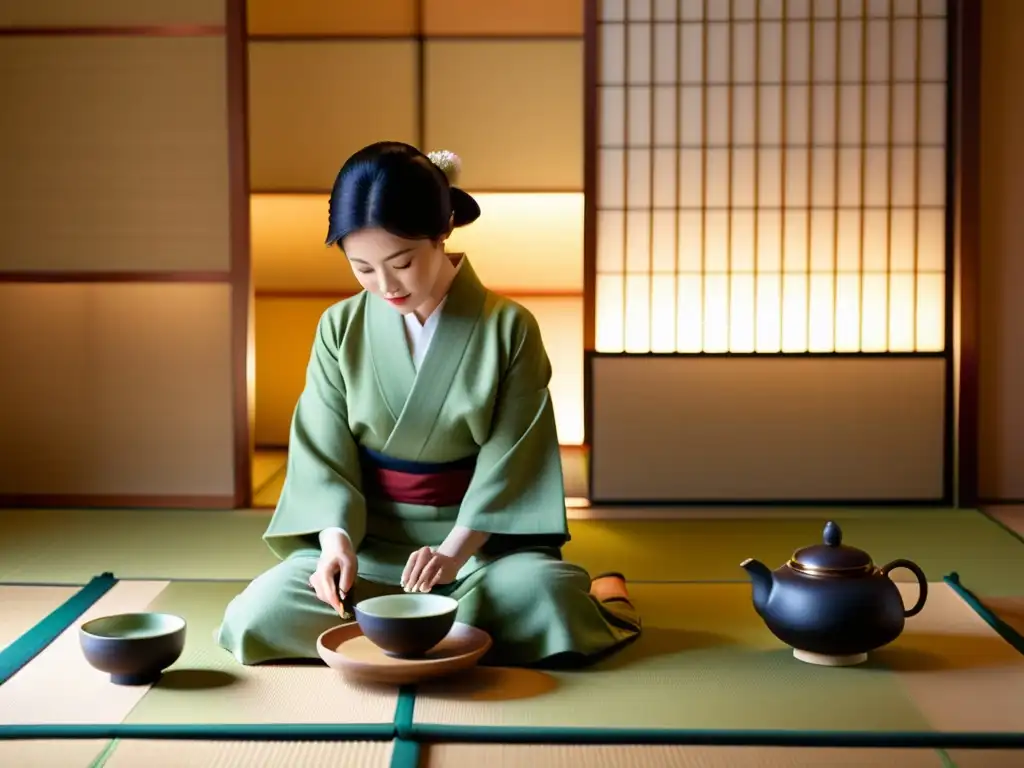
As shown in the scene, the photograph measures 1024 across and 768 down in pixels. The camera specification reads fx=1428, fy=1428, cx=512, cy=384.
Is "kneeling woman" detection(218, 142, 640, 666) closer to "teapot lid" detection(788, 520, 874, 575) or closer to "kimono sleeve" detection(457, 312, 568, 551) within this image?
"kimono sleeve" detection(457, 312, 568, 551)

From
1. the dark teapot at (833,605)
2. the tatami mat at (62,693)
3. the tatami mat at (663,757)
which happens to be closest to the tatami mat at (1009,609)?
the dark teapot at (833,605)

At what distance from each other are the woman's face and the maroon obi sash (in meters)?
0.41

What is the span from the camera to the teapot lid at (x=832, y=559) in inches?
117

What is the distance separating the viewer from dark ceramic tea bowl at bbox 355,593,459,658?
2.77 m

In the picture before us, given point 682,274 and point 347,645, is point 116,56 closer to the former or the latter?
point 682,274

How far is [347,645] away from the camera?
9.58ft

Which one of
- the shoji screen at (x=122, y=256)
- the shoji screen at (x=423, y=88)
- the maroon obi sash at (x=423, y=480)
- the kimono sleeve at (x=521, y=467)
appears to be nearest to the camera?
the kimono sleeve at (x=521, y=467)

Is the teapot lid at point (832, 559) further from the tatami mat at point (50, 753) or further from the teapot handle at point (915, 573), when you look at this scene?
the tatami mat at point (50, 753)

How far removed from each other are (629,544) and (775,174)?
1578 mm

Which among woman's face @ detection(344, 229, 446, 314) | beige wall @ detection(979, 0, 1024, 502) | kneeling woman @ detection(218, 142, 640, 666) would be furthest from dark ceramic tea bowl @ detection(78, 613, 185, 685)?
beige wall @ detection(979, 0, 1024, 502)

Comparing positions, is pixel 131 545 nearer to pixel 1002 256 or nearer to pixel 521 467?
pixel 521 467

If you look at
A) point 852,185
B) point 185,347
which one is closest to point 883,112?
point 852,185

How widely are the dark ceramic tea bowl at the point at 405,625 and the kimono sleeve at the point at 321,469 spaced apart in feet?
0.99

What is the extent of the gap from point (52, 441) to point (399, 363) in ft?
Result: 7.61
